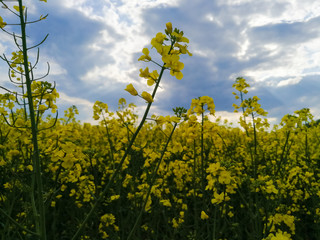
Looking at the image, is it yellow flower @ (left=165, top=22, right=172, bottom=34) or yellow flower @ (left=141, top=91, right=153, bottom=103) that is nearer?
yellow flower @ (left=141, top=91, right=153, bottom=103)

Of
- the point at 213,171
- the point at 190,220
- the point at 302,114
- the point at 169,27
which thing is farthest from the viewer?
the point at 302,114

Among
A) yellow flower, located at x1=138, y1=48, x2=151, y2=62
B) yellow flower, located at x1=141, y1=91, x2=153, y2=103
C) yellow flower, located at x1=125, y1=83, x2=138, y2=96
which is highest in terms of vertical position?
yellow flower, located at x1=138, y1=48, x2=151, y2=62

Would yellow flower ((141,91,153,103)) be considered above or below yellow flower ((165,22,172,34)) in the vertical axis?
below

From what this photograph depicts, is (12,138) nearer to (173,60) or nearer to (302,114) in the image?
(173,60)

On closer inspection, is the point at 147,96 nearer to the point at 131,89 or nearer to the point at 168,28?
the point at 131,89

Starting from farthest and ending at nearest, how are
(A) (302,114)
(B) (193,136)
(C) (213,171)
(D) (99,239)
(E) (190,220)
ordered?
(A) (302,114) < (E) (190,220) < (D) (99,239) < (B) (193,136) < (C) (213,171)

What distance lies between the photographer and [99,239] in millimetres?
4066

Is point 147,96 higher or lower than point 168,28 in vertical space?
lower

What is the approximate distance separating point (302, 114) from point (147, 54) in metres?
4.77

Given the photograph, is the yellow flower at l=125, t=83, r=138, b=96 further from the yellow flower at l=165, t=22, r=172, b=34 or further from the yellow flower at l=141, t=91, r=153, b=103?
the yellow flower at l=165, t=22, r=172, b=34

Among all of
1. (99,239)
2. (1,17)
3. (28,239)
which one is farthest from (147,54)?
(99,239)

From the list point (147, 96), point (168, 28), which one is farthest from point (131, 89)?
point (168, 28)

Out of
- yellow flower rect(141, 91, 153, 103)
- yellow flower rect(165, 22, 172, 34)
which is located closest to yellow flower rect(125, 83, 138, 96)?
yellow flower rect(141, 91, 153, 103)

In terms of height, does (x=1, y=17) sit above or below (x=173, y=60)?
above
